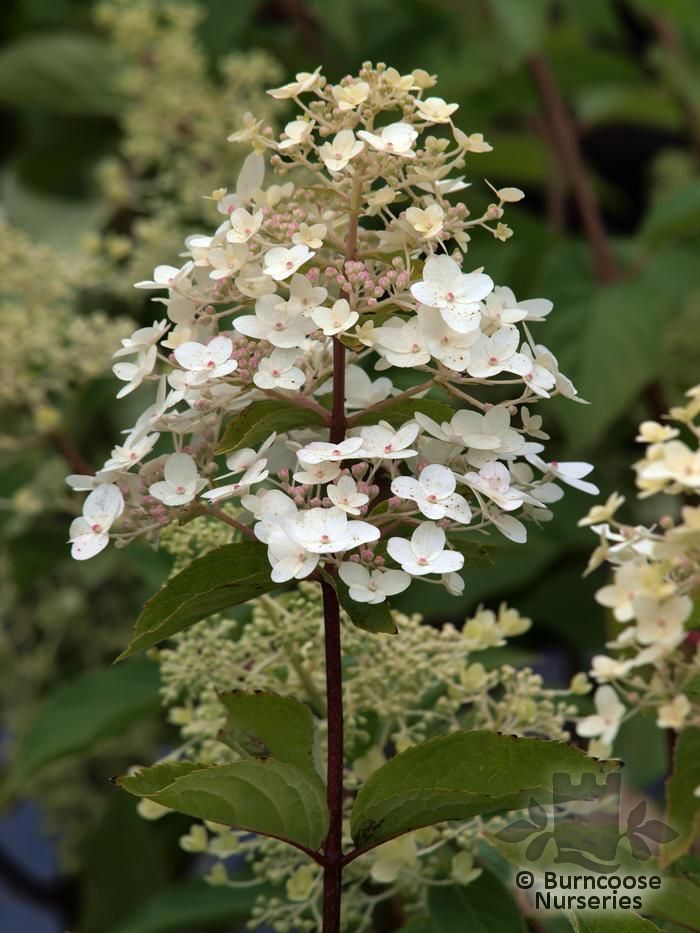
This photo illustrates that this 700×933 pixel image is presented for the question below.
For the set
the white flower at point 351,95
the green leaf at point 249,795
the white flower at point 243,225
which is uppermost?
the white flower at point 351,95

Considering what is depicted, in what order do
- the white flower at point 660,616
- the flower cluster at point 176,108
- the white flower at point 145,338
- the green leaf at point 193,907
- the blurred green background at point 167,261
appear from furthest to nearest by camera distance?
the flower cluster at point 176,108 < the blurred green background at point 167,261 < the green leaf at point 193,907 < the white flower at point 145,338 < the white flower at point 660,616

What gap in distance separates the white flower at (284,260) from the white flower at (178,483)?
93mm

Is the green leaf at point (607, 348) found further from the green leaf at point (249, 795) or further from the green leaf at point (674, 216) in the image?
the green leaf at point (249, 795)

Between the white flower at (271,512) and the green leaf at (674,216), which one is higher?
the green leaf at (674,216)

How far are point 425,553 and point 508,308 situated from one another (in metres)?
0.13

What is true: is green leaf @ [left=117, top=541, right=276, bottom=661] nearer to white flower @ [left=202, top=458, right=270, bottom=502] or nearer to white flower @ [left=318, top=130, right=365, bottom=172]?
white flower @ [left=202, top=458, right=270, bottom=502]

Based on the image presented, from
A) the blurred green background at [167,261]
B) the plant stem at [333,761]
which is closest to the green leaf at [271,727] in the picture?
the plant stem at [333,761]

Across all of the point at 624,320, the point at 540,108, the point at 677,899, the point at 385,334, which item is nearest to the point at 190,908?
the point at 677,899

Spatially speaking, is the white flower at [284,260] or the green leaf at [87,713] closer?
the white flower at [284,260]

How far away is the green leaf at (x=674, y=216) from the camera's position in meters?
1.22

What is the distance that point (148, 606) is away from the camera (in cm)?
57

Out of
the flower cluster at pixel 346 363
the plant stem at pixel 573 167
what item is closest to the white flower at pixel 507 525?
the flower cluster at pixel 346 363

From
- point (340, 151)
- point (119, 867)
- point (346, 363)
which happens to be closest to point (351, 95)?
point (340, 151)

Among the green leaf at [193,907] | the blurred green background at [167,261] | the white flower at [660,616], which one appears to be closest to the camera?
the white flower at [660,616]
